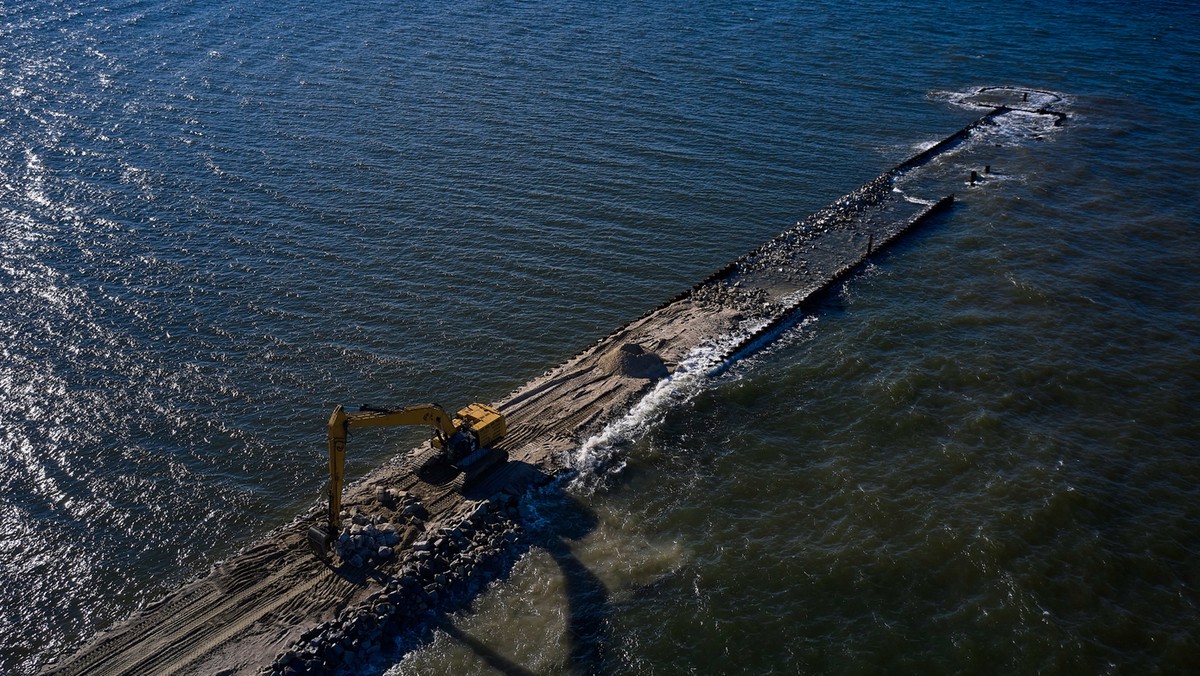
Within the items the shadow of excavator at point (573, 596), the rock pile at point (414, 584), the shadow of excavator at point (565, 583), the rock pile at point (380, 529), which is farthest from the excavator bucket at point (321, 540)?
the shadow of excavator at point (573, 596)

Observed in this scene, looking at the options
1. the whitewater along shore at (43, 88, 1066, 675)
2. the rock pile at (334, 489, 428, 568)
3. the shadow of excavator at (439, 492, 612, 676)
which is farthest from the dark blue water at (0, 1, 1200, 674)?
the rock pile at (334, 489, 428, 568)

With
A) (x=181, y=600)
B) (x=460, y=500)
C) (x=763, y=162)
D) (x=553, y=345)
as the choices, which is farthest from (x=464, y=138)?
(x=181, y=600)

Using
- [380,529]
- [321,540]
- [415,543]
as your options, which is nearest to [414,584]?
[415,543]

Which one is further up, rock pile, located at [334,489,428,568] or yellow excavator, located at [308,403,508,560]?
yellow excavator, located at [308,403,508,560]

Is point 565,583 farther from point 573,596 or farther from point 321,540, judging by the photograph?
point 321,540

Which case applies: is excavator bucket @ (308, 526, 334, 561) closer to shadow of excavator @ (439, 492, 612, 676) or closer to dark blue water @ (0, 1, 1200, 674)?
dark blue water @ (0, 1, 1200, 674)

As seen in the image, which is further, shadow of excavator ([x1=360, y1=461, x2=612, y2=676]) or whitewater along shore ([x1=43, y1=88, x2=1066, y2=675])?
shadow of excavator ([x1=360, y1=461, x2=612, y2=676])
